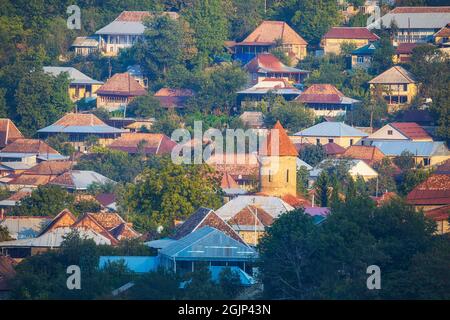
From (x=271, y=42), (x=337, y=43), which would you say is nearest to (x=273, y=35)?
(x=271, y=42)

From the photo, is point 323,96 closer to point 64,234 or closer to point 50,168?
point 50,168

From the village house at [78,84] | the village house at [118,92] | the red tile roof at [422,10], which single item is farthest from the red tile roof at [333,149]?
the red tile roof at [422,10]

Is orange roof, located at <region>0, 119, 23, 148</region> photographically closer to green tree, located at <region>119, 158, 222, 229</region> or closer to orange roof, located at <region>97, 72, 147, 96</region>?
orange roof, located at <region>97, 72, 147, 96</region>

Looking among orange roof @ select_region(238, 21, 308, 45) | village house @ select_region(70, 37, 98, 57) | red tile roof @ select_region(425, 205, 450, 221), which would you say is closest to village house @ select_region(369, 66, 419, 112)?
orange roof @ select_region(238, 21, 308, 45)

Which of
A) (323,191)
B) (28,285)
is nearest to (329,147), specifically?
(323,191)

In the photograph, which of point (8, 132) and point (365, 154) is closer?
point (365, 154)

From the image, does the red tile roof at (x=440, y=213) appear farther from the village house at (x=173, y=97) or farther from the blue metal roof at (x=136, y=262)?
the village house at (x=173, y=97)
